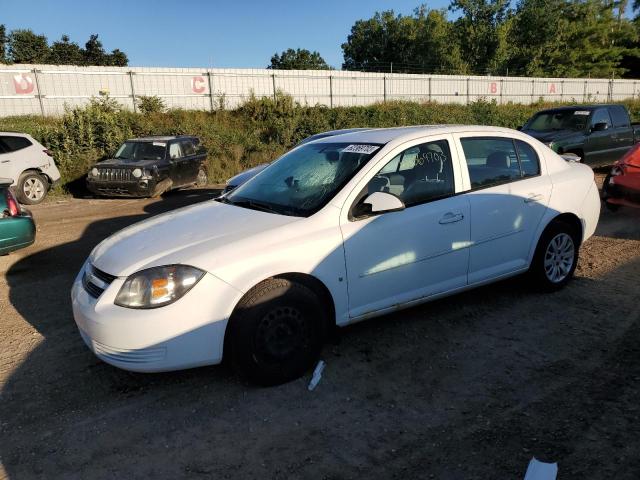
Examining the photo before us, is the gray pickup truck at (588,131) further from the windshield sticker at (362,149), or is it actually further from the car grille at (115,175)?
the car grille at (115,175)

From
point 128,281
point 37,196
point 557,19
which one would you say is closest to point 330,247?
point 128,281

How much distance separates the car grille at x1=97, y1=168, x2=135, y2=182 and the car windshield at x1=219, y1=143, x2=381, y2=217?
813cm

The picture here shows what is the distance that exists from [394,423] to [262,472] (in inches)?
33.1

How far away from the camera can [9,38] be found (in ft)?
200

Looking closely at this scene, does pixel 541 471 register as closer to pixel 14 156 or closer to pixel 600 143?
pixel 600 143

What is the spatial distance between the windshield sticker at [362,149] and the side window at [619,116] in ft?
34.9

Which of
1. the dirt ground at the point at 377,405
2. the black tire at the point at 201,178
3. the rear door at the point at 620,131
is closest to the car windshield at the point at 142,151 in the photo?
the black tire at the point at 201,178

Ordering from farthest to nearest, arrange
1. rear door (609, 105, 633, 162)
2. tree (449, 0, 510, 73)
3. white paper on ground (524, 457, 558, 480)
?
tree (449, 0, 510, 73)
rear door (609, 105, 633, 162)
white paper on ground (524, 457, 558, 480)

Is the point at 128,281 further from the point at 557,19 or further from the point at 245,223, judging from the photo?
the point at 557,19

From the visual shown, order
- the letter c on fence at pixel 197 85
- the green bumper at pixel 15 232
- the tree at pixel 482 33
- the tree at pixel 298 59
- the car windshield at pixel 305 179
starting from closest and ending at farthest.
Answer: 1. the car windshield at pixel 305 179
2. the green bumper at pixel 15 232
3. the letter c on fence at pixel 197 85
4. the tree at pixel 482 33
5. the tree at pixel 298 59

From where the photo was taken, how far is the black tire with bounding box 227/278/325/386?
10.5 ft

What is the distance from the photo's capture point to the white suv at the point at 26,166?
1112cm

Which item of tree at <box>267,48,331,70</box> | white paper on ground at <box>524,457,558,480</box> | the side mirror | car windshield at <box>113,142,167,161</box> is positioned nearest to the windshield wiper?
the side mirror

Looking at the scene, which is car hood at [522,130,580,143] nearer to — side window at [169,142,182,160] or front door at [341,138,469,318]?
front door at [341,138,469,318]
